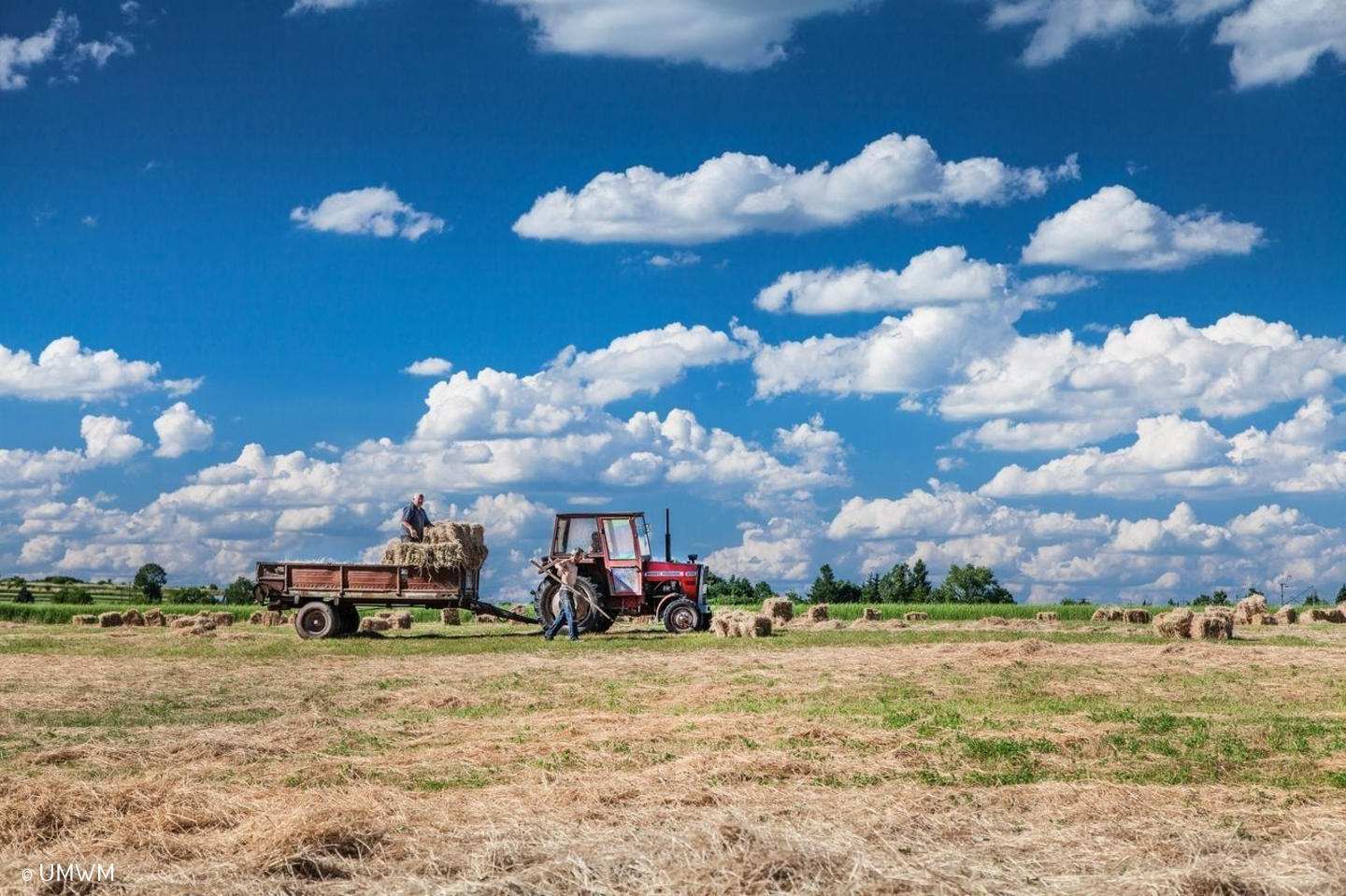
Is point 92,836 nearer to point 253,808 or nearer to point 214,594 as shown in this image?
point 253,808

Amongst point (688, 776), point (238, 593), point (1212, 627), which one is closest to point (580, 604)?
point (1212, 627)

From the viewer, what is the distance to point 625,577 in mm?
27078

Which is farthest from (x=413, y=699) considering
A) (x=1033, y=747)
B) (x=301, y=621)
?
(x=301, y=621)

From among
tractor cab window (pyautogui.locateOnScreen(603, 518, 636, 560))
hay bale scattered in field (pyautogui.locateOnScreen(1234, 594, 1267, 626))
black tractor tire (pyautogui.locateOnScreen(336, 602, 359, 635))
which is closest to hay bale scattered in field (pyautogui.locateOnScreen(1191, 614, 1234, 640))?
hay bale scattered in field (pyautogui.locateOnScreen(1234, 594, 1267, 626))

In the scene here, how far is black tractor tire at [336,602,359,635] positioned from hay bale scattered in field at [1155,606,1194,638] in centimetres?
1862

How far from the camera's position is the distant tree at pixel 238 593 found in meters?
53.1

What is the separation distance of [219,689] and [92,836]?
915 cm

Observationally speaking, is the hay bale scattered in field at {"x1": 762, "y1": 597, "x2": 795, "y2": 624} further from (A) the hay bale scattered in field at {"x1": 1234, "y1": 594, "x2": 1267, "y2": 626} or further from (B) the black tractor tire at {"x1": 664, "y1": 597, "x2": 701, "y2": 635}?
(A) the hay bale scattered in field at {"x1": 1234, "y1": 594, "x2": 1267, "y2": 626}

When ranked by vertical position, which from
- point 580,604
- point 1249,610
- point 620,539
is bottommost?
point 1249,610

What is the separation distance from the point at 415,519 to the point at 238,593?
3000 centimetres

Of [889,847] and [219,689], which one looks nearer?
[889,847]

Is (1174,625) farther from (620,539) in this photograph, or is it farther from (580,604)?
(580,604)

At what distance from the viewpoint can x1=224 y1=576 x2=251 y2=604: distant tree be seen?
174 ft

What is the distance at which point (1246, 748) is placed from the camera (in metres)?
10.7
